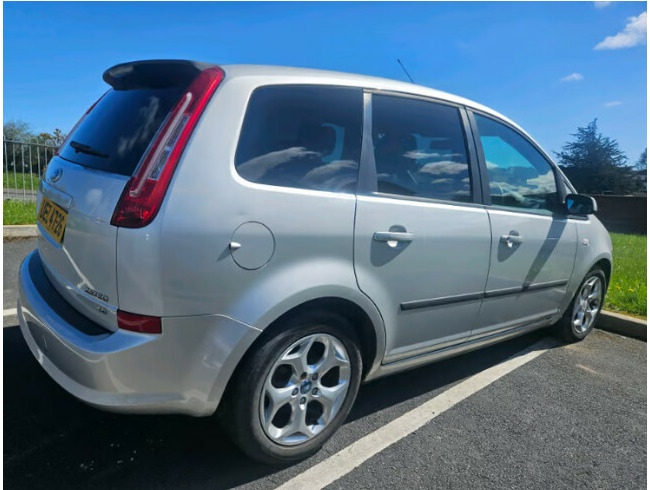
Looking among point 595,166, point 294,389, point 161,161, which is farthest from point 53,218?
point 595,166

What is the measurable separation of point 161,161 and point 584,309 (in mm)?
3738

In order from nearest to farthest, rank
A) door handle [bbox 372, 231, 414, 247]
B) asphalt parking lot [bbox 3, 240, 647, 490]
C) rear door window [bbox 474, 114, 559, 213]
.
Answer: asphalt parking lot [bbox 3, 240, 647, 490]
door handle [bbox 372, 231, 414, 247]
rear door window [bbox 474, 114, 559, 213]

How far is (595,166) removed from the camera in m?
34.8

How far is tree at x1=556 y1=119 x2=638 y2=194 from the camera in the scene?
33250mm

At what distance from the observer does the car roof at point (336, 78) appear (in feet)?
7.03

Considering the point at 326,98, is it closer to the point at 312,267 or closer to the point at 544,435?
the point at 312,267

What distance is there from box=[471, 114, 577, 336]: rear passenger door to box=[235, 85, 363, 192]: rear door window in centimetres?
107

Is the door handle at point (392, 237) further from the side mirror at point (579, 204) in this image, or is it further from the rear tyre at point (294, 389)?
the side mirror at point (579, 204)

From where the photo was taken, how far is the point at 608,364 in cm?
381

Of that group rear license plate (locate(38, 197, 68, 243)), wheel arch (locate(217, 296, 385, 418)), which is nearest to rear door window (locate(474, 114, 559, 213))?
wheel arch (locate(217, 296, 385, 418))

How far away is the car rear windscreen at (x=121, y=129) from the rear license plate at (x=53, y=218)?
24 cm

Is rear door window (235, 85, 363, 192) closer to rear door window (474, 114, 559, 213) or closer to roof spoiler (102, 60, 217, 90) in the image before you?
roof spoiler (102, 60, 217, 90)

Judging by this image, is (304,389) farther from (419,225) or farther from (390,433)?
(419,225)

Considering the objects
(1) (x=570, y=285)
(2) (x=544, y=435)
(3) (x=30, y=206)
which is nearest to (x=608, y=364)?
(1) (x=570, y=285)
